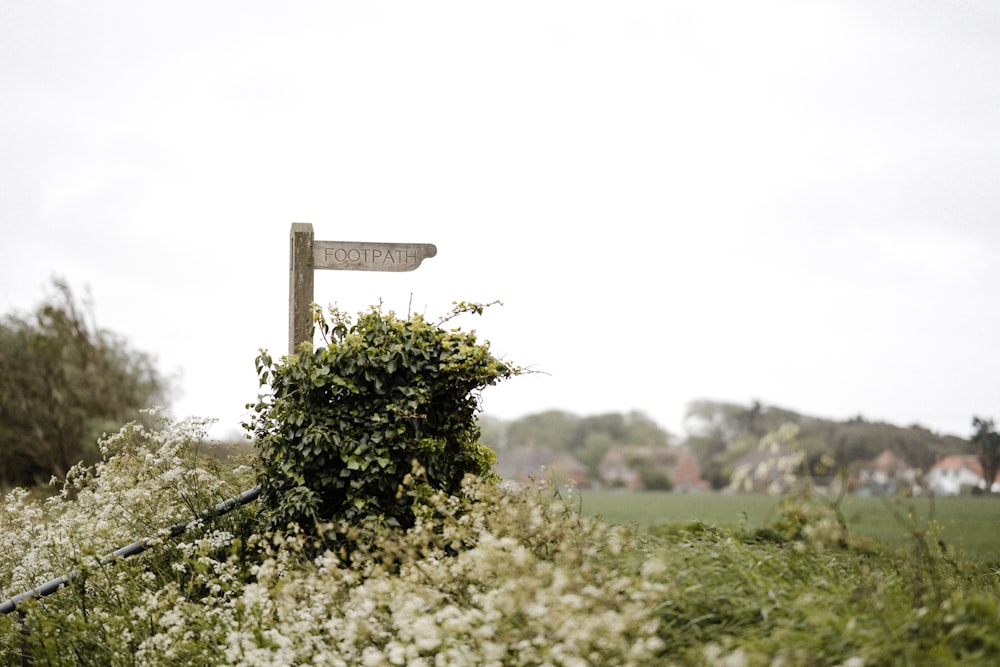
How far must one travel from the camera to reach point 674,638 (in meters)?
3.97

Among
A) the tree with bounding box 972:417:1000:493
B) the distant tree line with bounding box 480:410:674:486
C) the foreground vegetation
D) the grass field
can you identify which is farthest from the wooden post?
the distant tree line with bounding box 480:410:674:486

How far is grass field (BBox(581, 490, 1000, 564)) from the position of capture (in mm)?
4804

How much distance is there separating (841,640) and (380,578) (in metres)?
2.40

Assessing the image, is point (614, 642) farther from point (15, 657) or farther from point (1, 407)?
point (1, 407)

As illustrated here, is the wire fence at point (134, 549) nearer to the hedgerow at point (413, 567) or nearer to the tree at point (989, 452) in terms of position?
the hedgerow at point (413, 567)

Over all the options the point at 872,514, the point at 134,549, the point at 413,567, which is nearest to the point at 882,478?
the point at 413,567

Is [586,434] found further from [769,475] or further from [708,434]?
[769,475]

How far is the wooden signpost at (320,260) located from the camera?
770cm

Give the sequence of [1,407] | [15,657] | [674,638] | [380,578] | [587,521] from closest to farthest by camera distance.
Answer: [674,638] → [380,578] → [587,521] → [15,657] → [1,407]

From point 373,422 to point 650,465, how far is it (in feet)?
212

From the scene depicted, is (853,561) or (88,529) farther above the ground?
(853,561)

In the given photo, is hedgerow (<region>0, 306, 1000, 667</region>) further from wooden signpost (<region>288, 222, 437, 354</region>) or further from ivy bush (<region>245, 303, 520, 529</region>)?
wooden signpost (<region>288, 222, 437, 354</region>)


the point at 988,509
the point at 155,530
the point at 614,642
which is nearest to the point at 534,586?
the point at 614,642

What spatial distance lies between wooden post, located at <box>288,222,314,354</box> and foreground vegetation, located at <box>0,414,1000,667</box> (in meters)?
1.28
